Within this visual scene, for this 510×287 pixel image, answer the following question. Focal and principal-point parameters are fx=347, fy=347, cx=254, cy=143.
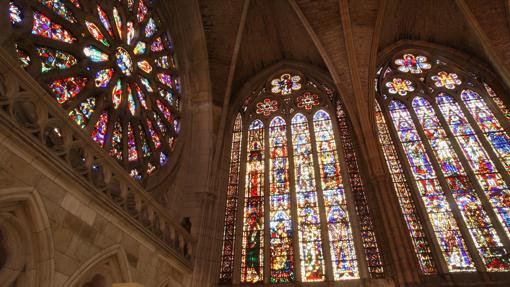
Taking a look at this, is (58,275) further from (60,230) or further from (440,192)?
(440,192)

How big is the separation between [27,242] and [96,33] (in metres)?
4.78

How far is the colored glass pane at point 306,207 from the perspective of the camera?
7504mm

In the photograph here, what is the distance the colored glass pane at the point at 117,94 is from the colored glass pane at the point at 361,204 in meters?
5.77

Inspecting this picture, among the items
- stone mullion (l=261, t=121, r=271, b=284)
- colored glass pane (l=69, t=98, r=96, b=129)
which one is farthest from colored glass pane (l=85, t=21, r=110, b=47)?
stone mullion (l=261, t=121, r=271, b=284)

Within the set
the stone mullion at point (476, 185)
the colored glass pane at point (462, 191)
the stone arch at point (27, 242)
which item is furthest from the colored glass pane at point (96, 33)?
the stone mullion at point (476, 185)

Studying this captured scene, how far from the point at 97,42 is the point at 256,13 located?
5.71 m

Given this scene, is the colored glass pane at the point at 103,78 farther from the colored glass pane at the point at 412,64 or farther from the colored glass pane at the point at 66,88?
the colored glass pane at the point at 412,64

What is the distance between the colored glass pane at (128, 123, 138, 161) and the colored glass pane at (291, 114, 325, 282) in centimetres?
402

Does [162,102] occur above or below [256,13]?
below

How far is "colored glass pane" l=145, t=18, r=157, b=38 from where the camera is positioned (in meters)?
8.87

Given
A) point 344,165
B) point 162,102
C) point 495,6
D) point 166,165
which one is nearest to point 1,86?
point 166,165

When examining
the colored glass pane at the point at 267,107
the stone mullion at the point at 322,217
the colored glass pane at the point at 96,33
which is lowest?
the stone mullion at the point at 322,217

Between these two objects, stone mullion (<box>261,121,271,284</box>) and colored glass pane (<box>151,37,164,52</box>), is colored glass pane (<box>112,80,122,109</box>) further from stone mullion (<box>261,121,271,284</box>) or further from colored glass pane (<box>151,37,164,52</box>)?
stone mullion (<box>261,121,271,284</box>)

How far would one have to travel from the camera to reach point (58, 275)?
11.8 ft
